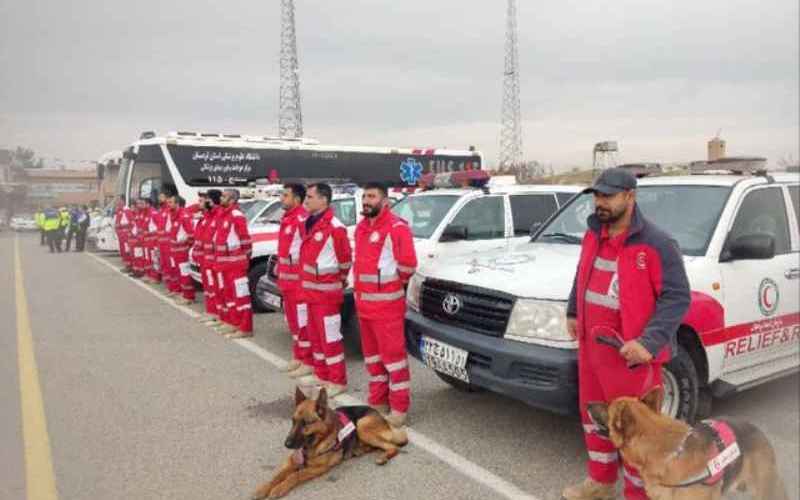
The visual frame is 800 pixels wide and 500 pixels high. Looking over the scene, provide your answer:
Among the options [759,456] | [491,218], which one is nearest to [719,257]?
[759,456]

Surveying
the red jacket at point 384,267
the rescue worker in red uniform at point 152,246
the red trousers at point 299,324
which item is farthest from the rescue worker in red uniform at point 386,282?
the rescue worker in red uniform at point 152,246

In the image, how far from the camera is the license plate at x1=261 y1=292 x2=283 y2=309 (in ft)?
22.8

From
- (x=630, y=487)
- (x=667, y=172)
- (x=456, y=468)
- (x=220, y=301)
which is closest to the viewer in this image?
(x=630, y=487)

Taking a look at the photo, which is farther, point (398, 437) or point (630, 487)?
point (398, 437)

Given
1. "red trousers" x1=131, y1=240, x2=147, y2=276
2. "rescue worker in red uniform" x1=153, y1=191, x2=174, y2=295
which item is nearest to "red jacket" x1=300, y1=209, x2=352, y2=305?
"rescue worker in red uniform" x1=153, y1=191, x2=174, y2=295

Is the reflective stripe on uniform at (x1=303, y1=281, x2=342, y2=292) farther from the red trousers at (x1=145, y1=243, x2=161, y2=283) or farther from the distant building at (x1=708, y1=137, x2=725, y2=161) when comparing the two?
the red trousers at (x1=145, y1=243, x2=161, y2=283)

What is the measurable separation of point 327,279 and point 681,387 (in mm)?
2704

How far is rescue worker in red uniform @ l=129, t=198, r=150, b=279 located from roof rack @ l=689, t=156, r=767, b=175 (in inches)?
409

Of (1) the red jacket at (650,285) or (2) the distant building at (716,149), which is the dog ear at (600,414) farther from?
(2) the distant building at (716,149)

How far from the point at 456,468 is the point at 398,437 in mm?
447

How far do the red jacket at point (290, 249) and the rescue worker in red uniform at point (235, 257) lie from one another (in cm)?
156

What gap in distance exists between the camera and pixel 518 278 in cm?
392

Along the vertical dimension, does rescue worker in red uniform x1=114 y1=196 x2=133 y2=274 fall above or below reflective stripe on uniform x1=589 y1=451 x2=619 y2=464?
above

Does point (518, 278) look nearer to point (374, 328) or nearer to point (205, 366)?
point (374, 328)
